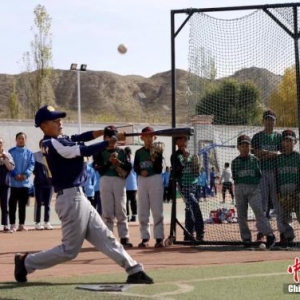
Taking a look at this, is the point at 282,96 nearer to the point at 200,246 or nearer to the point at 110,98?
the point at 200,246

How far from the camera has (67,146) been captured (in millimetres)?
8742

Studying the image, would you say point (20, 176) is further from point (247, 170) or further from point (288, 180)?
point (288, 180)

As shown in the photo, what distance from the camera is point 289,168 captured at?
13.1 m

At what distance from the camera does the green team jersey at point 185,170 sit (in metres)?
13.9

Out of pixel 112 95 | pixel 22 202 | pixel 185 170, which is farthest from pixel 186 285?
pixel 112 95

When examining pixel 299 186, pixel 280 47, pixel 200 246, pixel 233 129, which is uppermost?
pixel 280 47

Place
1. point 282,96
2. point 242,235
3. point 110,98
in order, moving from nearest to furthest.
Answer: point 242,235
point 282,96
point 110,98

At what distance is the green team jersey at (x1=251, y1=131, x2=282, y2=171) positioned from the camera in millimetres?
13234

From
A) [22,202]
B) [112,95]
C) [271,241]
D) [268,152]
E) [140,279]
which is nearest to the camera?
[140,279]

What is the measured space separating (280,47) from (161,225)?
12.4 ft

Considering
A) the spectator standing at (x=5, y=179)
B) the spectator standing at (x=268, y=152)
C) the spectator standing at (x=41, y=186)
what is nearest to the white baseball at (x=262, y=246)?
the spectator standing at (x=268, y=152)

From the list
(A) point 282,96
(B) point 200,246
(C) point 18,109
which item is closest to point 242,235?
(B) point 200,246

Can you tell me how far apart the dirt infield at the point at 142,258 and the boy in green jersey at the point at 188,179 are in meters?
0.68

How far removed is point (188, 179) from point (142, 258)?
8.76 ft
